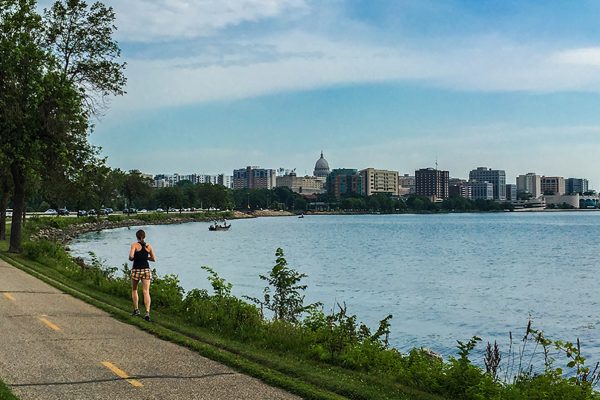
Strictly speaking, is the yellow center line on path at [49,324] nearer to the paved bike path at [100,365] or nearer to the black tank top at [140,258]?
the paved bike path at [100,365]

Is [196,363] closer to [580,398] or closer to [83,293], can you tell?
[580,398]

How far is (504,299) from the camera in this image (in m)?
38.5

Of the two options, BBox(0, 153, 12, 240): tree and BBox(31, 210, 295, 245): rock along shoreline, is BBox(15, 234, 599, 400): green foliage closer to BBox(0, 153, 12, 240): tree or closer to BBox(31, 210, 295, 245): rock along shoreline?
BBox(0, 153, 12, 240): tree

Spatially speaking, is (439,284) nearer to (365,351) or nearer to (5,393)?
(365,351)

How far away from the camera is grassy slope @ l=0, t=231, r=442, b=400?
38.0 ft

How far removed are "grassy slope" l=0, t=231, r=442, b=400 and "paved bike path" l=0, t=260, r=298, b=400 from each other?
0.87ft

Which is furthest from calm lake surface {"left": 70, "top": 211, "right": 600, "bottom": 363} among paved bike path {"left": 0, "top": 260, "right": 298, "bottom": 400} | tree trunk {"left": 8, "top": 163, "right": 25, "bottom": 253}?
paved bike path {"left": 0, "top": 260, "right": 298, "bottom": 400}

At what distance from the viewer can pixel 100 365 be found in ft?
41.5

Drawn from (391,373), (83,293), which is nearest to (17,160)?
(83,293)

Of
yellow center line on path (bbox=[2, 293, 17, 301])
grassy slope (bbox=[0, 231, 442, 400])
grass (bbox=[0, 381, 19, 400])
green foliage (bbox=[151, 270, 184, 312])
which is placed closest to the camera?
grass (bbox=[0, 381, 19, 400])

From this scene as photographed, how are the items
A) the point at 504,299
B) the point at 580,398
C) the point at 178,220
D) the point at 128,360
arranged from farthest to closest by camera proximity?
1. the point at 178,220
2. the point at 504,299
3. the point at 128,360
4. the point at 580,398

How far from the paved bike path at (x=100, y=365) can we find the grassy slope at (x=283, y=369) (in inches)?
10.4

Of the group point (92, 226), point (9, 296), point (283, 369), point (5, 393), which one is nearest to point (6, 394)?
point (5, 393)

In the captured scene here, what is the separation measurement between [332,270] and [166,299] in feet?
112
